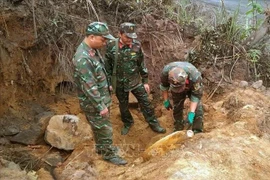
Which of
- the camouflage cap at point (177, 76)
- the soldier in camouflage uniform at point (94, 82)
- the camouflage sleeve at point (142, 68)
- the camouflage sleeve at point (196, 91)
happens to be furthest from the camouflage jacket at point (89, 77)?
the camouflage sleeve at point (196, 91)

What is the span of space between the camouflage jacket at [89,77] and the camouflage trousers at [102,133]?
0.38 feet

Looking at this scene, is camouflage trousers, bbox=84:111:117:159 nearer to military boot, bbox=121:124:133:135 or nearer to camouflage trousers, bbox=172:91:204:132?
military boot, bbox=121:124:133:135

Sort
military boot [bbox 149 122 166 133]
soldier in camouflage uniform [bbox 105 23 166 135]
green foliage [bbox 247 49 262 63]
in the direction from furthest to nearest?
green foliage [bbox 247 49 262 63], military boot [bbox 149 122 166 133], soldier in camouflage uniform [bbox 105 23 166 135]

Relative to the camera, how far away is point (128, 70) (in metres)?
5.17

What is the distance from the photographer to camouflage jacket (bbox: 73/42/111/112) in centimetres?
407

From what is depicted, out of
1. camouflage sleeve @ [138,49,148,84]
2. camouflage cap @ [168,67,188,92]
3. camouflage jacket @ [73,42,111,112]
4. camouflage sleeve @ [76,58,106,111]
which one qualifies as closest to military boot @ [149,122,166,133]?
camouflage sleeve @ [138,49,148,84]

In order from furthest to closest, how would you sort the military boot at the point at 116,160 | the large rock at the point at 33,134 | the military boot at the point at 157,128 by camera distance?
the military boot at the point at 157,128 → the large rock at the point at 33,134 → the military boot at the point at 116,160

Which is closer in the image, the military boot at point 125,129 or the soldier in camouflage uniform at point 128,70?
the soldier in camouflage uniform at point 128,70

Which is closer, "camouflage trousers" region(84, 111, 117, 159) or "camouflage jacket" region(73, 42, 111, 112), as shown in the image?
"camouflage jacket" region(73, 42, 111, 112)

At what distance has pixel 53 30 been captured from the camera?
554 centimetres

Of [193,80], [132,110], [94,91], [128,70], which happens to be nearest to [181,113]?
[193,80]

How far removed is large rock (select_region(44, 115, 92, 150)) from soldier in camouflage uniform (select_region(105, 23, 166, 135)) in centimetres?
69

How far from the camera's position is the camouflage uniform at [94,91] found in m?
4.08

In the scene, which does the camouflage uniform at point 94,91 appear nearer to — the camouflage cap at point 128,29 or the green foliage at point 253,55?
the camouflage cap at point 128,29
